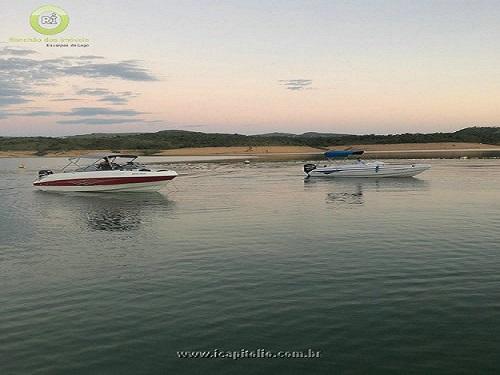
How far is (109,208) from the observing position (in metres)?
36.1

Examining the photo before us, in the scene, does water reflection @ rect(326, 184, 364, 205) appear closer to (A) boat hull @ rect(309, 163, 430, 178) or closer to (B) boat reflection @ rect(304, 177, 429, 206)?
(B) boat reflection @ rect(304, 177, 429, 206)

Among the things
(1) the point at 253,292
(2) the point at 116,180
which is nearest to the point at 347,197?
(2) the point at 116,180

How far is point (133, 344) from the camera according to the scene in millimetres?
10906

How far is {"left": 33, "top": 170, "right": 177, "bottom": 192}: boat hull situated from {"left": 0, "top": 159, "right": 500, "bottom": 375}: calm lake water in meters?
14.1

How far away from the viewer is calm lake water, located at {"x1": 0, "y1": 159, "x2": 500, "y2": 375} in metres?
10.2

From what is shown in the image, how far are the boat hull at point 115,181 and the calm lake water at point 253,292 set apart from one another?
46.2 ft

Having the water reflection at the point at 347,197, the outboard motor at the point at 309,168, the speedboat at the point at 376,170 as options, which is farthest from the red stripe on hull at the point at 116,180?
the speedboat at the point at 376,170

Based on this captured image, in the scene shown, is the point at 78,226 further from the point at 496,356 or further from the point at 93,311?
the point at 496,356

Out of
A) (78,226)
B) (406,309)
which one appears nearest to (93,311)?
(406,309)

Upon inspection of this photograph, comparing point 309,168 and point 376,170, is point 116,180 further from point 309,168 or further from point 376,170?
point 376,170

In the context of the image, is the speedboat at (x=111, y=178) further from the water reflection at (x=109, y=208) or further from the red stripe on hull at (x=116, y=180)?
the water reflection at (x=109, y=208)

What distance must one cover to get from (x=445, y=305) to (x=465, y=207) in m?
21.9

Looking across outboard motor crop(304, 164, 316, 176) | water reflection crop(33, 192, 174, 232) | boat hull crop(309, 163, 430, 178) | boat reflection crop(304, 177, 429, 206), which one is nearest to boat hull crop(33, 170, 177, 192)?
water reflection crop(33, 192, 174, 232)

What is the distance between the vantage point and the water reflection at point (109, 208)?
29.0m
